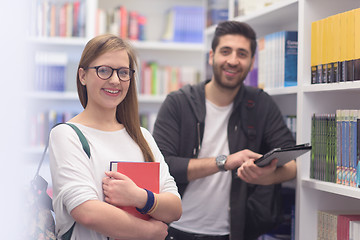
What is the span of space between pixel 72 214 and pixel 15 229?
22.3 inches

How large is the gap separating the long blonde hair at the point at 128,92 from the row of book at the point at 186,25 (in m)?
3.04

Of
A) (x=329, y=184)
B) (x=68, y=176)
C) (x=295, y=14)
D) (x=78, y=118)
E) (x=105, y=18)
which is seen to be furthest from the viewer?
(x=105, y=18)

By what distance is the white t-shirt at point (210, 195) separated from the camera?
218cm

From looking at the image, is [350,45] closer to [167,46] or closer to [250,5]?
[250,5]

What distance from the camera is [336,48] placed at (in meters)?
1.89

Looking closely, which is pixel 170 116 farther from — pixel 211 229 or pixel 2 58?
pixel 2 58

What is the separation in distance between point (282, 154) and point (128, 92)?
657 millimetres

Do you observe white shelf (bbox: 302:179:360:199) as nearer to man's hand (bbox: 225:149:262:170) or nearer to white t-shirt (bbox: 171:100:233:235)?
man's hand (bbox: 225:149:262:170)

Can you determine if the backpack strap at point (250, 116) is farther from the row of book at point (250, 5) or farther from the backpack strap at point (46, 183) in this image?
the backpack strap at point (46, 183)

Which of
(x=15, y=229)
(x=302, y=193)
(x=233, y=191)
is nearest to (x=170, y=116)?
(x=233, y=191)

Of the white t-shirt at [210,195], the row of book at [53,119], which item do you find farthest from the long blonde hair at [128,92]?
the row of book at [53,119]

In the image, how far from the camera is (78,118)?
1.48 meters

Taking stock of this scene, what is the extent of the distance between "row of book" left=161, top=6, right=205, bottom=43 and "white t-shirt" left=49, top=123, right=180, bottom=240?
10.6 ft

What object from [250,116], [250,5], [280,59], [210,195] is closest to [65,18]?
[250,5]
